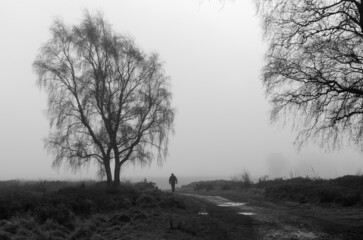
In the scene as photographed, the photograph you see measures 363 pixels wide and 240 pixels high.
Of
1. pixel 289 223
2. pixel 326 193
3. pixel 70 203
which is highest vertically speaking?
pixel 70 203

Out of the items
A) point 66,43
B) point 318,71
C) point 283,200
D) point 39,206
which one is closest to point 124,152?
point 66,43

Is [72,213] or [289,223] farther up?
[72,213]

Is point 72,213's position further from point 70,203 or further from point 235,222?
point 235,222

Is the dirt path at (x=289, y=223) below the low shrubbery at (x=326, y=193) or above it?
below

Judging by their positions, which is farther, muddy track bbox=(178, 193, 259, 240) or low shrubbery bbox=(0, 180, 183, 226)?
low shrubbery bbox=(0, 180, 183, 226)

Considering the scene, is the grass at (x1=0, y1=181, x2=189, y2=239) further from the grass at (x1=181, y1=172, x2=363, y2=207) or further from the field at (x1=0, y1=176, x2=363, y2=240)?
the grass at (x1=181, y1=172, x2=363, y2=207)

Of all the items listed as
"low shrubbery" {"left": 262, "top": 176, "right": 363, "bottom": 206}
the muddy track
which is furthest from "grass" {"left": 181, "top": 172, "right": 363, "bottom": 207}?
the muddy track

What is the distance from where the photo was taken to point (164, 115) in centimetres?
3052

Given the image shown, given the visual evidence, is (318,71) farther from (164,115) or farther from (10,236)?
(164,115)

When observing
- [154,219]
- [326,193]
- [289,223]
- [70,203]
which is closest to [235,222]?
[289,223]

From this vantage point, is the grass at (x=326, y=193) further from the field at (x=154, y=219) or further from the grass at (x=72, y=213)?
→ the grass at (x=72, y=213)

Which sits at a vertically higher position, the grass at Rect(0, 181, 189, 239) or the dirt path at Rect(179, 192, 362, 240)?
the grass at Rect(0, 181, 189, 239)

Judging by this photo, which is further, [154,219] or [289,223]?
[154,219]

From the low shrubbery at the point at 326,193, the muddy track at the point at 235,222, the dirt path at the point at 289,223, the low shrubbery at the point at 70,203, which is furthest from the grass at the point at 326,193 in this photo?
the low shrubbery at the point at 70,203
